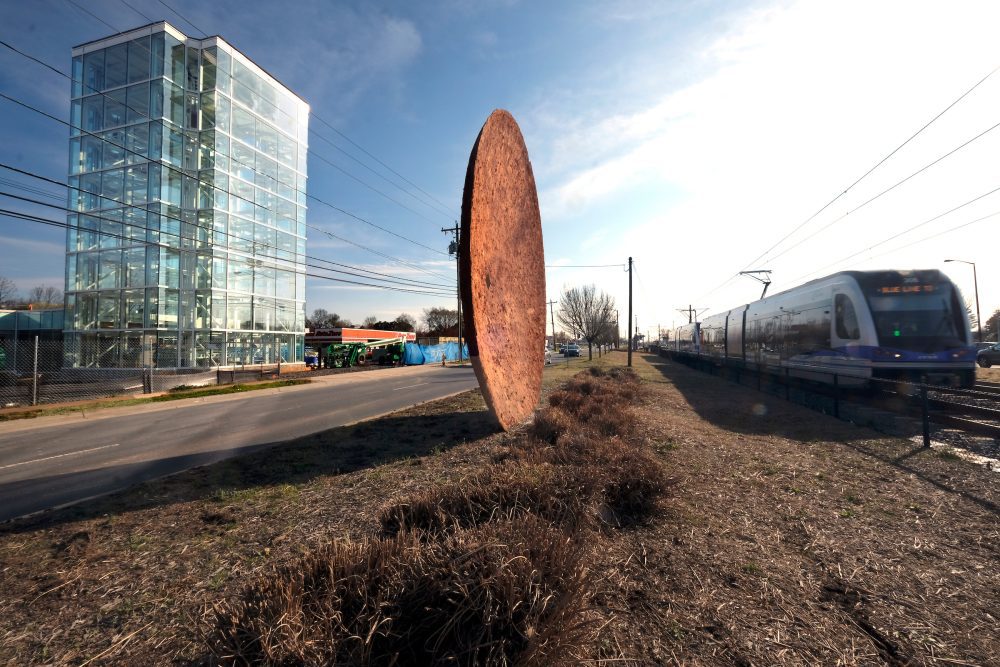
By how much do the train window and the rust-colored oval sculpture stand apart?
350 inches

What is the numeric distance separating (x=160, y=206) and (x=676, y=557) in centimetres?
3299

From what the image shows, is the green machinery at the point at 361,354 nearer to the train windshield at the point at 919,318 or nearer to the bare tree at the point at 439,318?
the train windshield at the point at 919,318

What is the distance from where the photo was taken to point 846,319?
13.1 metres

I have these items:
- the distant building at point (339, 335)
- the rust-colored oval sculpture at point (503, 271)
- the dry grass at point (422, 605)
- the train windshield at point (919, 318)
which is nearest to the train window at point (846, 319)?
the train windshield at point (919, 318)

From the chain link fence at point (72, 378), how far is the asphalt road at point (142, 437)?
3.24 metres

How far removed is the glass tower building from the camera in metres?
27.6

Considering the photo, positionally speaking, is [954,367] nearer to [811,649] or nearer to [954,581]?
[954,581]

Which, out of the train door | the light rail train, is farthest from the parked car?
the train door

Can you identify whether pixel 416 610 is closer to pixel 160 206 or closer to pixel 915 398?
pixel 915 398

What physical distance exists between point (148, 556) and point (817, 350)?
16888 millimetres

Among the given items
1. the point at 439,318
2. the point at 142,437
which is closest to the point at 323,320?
the point at 439,318

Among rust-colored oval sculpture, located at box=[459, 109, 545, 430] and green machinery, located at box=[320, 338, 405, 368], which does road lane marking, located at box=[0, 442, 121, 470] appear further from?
green machinery, located at box=[320, 338, 405, 368]

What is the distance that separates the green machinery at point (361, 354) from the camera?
120ft

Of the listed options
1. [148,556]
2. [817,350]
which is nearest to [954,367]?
[817,350]
